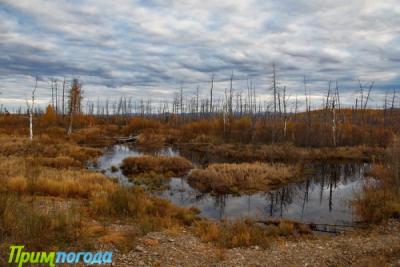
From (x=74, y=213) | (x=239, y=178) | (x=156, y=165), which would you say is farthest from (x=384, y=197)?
(x=156, y=165)

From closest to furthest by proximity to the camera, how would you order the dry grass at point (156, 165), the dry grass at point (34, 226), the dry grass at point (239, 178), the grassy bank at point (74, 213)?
the dry grass at point (34, 226) → the grassy bank at point (74, 213) → the dry grass at point (239, 178) → the dry grass at point (156, 165)

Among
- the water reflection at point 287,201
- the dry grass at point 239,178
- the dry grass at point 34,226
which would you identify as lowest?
the water reflection at point 287,201

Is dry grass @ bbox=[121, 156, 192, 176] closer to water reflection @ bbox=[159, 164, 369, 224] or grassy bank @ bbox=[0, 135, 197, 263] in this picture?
water reflection @ bbox=[159, 164, 369, 224]

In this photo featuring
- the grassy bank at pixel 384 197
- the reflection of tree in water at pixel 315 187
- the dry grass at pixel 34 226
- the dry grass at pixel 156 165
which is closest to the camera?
the dry grass at pixel 34 226

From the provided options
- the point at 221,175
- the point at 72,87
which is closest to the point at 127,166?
the point at 221,175

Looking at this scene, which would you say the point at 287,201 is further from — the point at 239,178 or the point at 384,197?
the point at 384,197

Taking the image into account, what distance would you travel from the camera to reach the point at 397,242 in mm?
8273

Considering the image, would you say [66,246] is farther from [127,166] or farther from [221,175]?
[127,166]

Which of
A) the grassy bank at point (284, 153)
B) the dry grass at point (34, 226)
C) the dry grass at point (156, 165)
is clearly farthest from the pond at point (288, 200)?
the grassy bank at point (284, 153)

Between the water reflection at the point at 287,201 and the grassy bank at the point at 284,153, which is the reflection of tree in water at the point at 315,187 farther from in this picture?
the grassy bank at the point at 284,153

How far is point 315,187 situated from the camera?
1783 cm

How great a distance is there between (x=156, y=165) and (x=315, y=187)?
10.1 metres

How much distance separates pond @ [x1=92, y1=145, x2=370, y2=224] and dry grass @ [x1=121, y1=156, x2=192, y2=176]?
1.39 metres

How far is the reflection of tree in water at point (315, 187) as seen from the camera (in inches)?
553
